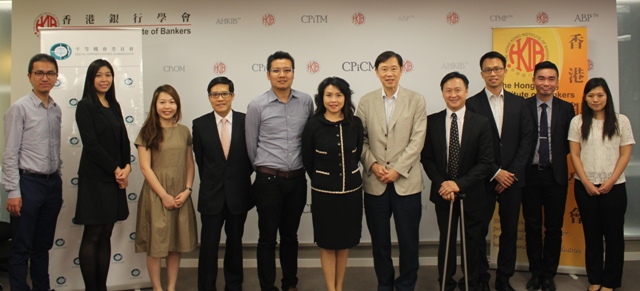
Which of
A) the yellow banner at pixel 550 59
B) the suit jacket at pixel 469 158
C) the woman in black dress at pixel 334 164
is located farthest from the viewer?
the yellow banner at pixel 550 59

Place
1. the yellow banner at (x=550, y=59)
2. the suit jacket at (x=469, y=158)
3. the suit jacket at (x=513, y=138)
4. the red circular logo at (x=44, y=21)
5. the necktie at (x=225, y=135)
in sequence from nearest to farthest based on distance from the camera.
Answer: the suit jacket at (x=469, y=158), the necktie at (x=225, y=135), the suit jacket at (x=513, y=138), the yellow banner at (x=550, y=59), the red circular logo at (x=44, y=21)

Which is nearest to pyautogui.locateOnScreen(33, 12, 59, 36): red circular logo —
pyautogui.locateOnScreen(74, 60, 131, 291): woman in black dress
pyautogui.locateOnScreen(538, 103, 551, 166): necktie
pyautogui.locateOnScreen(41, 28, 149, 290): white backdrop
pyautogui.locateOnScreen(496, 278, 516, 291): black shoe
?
pyautogui.locateOnScreen(41, 28, 149, 290): white backdrop

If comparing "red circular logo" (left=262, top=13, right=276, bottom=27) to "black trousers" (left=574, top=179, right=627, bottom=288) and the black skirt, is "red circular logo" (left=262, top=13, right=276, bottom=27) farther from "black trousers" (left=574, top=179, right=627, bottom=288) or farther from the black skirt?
"black trousers" (left=574, top=179, right=627, bottom=288)

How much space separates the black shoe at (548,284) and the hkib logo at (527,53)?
1819mm

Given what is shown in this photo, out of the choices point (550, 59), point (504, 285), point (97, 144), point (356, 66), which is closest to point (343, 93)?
point (356, 66)

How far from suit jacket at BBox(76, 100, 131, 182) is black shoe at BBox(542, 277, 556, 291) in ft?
11.1

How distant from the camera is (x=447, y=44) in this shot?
4.17 metres

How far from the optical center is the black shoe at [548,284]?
138 inches

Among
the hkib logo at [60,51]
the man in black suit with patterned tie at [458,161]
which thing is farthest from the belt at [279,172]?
the hkib logo at [60,51]

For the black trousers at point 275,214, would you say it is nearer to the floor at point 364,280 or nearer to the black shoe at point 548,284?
the floor at point 364,280

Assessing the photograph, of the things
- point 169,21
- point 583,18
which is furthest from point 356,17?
point 583,18

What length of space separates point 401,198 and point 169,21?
9.03 feet

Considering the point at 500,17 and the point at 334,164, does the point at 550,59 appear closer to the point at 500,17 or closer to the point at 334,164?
the point at 500,17

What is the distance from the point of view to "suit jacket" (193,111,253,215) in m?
3.14
